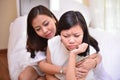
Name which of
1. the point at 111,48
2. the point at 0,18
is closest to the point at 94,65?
the point at 111,48

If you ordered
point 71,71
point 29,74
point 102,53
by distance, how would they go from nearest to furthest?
point 71,71
point 29,74
point 102,53

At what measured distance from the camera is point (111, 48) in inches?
64.4

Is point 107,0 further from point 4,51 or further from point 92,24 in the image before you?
point 4,51

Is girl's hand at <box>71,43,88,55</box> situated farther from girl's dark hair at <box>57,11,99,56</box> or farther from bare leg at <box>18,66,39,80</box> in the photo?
bare leg at <box>18,66,39,80</box>

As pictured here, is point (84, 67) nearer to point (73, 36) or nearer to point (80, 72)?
point (80, 72)

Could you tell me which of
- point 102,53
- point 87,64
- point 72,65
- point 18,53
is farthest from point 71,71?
point 18,53

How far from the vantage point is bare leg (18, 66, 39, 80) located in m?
1.46

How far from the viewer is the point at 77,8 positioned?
239 centimetres

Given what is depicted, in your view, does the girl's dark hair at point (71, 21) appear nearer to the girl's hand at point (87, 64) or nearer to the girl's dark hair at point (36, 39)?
the girl's hand at point (87, 64)

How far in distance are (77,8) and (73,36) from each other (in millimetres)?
1336

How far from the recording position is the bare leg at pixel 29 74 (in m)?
1.46

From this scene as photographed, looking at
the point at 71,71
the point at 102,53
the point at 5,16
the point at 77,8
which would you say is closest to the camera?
the point at 71,71

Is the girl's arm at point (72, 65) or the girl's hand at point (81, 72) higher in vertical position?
the girl's arm at point (72, 65)

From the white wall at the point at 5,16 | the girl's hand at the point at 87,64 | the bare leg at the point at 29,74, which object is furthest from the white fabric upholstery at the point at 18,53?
the white wall at the point at 5,16
